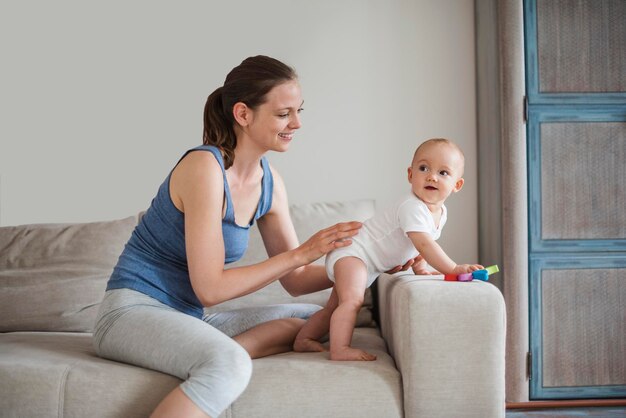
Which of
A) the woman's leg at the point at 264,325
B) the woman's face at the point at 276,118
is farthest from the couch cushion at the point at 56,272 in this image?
the woman's face at the point at 276,118

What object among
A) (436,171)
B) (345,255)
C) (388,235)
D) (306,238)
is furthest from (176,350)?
(306,238)

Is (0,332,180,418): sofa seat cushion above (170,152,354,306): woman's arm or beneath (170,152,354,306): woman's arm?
beneath

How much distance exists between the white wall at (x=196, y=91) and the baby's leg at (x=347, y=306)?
3.97 ft

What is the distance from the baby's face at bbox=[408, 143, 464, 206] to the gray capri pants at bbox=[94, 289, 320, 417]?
68 centimetres

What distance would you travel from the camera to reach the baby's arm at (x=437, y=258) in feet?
6.44

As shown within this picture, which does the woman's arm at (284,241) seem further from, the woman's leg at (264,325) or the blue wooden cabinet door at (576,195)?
the blue wooden cabinet door at (576,195)

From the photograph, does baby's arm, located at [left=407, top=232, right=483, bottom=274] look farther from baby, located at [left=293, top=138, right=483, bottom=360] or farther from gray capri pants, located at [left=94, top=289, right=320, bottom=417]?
gray capri pants, located at [left=94, top=289, right=320, bottom=417]

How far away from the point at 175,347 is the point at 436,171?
844 mm

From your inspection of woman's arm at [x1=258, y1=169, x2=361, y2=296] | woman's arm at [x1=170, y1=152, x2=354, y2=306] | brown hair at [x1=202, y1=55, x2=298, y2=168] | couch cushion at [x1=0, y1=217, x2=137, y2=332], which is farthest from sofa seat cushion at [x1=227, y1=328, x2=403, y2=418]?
couch cushion at [x1=0, y1=217, x2=137, y2=332]

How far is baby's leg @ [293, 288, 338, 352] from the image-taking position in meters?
2.11

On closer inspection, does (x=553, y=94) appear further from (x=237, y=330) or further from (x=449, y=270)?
(x=237, y=330)

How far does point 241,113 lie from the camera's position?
2023 mm

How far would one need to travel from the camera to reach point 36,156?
10.6ft

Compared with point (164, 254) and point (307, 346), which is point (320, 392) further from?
point (164, 254)
